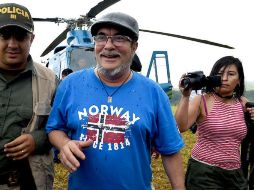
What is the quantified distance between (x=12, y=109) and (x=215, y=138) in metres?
1.88

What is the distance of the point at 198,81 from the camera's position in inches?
131

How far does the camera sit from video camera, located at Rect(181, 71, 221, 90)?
3207mm

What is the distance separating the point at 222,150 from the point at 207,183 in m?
0.33

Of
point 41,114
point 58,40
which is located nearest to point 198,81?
point 41,114

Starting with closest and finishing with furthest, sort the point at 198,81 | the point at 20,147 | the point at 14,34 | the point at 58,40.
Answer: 1. the point at 20,147
2. the point at 14,34
3. the point at 198,81
4. the point at 58,40

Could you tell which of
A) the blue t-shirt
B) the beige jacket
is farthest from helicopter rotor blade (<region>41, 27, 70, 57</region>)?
the blue t-shirt

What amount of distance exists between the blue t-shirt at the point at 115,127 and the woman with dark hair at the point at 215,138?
1.13 meters

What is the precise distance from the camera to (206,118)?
11.4 ft

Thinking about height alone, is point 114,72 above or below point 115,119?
above

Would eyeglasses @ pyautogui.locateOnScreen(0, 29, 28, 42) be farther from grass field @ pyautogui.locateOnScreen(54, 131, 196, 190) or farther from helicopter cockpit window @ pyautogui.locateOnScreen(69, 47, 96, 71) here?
helicopter cockpit window @ pyautogui.locateOnScreen(69, 47, 96, 71)

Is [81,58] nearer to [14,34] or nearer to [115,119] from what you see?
[14,34]

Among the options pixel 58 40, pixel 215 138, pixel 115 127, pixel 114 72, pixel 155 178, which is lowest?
pixel 155 178

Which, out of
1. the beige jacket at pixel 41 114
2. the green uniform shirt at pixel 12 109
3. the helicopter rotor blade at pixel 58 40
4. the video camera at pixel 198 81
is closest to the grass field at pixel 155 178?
the video camera at pixel 198 81

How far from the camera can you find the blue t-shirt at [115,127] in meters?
2.06
